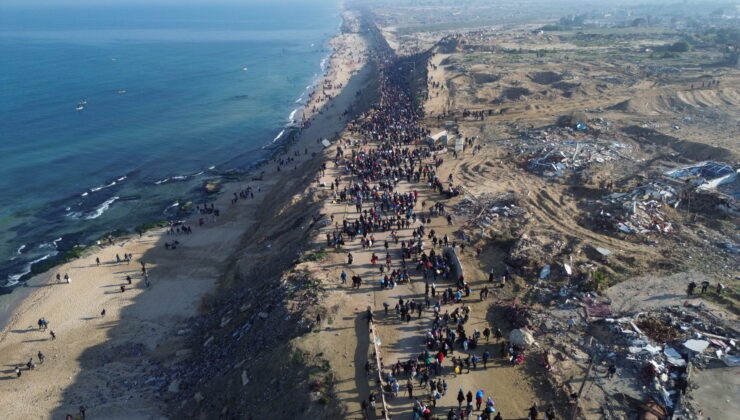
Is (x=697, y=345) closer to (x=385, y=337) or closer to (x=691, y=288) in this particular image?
(x=691, y=288)

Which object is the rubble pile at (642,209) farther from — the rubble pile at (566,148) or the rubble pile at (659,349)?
the rubble pile at (659,349)

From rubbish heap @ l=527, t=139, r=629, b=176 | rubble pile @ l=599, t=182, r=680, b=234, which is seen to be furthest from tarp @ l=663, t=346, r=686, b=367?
rubbish heap @ l=527, t=139, r=629, b=176

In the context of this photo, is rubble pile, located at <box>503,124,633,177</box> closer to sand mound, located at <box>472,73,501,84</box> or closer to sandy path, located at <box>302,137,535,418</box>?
sandy path, located at <box>302,137,535,418</box>

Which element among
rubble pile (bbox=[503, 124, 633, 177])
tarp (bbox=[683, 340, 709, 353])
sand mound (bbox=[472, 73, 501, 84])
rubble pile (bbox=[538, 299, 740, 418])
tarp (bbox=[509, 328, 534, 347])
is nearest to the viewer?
rubble pile (bbox=[538, 299, 740, 418])

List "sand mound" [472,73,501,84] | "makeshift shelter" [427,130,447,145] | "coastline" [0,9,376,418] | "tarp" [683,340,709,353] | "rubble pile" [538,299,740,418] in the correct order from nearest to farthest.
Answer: "rubble pile" [538,299,740,418], "tarp" [683,340,709,353], "coastline" [0,9,376,418], "makeshift shelter" [427,130,447,145], "sand mound" [472,73,501,84]

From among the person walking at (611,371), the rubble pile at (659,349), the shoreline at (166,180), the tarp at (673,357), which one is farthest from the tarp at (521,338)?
the shoreline at (166,180)

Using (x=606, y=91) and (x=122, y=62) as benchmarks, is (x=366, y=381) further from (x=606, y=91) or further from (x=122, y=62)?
(x=122, y=62)

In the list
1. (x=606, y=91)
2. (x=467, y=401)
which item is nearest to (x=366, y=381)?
(x=467, y=401)
